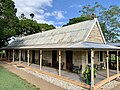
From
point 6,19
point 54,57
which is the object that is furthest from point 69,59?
point 6,19

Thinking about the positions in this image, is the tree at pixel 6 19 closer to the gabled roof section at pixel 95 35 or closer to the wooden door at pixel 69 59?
the wooden door at pixel 69 59

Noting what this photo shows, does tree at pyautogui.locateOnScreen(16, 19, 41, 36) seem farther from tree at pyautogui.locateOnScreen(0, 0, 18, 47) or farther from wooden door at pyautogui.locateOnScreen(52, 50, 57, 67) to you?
wooden door at pyautogui.locateOnScreen(52, 50, 57, 67)

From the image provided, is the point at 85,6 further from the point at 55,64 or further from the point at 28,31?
the point at 55,64

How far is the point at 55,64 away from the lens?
19141mm

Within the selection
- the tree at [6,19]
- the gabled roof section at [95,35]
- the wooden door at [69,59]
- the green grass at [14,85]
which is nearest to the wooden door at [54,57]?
the wooden door at [69,59]

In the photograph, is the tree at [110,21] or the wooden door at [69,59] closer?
the wooden door at [69,59]

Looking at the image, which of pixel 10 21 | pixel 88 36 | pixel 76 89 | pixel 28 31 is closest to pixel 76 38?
pixel 88 36

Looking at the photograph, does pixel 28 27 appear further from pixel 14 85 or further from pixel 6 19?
pixel 14 85

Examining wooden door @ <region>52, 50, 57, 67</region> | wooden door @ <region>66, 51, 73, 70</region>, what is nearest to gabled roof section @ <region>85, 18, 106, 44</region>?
wooden door @ <region>66, 51, 73, 70</region>

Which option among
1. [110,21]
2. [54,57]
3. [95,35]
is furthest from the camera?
[110,21]

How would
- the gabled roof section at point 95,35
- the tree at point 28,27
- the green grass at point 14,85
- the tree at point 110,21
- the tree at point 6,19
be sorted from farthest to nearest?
the tree at point 28,27, the tree at point 110,21, the tree at point 6,19, the gabled roof section at point 95,35, the green grass at point 14,85

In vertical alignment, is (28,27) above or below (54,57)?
above

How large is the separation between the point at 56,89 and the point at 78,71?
4939mm

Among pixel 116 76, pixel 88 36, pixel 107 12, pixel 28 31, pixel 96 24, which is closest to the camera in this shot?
pixel 116 76
